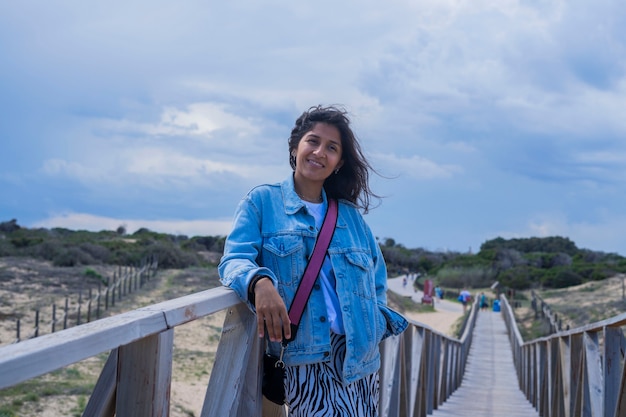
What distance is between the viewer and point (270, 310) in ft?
7.38

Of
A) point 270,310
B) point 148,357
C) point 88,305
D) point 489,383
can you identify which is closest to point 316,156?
point 270,310

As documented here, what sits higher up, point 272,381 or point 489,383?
point 272,381

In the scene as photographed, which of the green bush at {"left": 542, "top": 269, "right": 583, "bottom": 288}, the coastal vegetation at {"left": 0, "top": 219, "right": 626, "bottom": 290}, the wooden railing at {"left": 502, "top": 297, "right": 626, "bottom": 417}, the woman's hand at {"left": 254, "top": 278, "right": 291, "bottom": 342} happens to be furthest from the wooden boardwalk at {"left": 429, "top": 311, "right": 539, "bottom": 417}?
the green bush at {"left": 542, "top": 269, "right": 583, "bottom": 288}

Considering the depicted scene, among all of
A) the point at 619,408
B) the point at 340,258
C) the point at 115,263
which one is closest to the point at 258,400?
the point at 340,258

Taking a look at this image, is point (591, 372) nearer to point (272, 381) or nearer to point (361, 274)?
point (361, 274)

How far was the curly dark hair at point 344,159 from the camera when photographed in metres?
2.77

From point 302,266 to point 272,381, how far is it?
411 mm

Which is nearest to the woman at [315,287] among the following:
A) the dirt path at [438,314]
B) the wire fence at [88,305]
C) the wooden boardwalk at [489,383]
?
the wooden boardwalk at [489,383]

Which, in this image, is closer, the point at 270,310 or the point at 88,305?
the point at 270,310

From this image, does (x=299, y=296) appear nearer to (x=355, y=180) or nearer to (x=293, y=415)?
(x=293, y=415)

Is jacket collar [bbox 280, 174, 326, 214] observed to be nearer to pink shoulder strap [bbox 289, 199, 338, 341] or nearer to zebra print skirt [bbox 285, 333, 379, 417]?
pink shoulder strap [bbox 289, 199, 338, 341]

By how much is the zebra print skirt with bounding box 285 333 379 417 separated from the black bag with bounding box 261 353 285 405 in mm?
36

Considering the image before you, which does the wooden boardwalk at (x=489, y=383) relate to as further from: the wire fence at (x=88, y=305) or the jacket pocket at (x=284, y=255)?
the wire fence at (x=88, y=305)

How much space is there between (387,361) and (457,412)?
3997 millimetres
